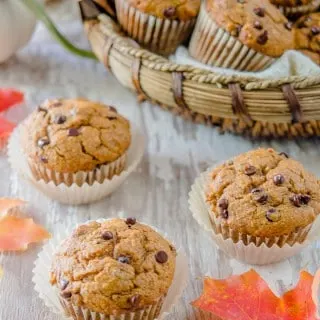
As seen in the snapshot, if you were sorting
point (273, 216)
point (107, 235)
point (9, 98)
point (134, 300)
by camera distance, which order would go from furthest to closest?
point (9, 98)
point (273, 216)
point (107, 235)
point (134, 300)

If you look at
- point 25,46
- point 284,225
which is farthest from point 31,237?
point 25,46

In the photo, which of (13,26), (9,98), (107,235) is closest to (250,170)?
(107,235)

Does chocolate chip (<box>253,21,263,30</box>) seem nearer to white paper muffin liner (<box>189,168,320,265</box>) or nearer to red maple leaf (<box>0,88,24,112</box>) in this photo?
white paper muffin liner (<box>189,168,320,265</box>)

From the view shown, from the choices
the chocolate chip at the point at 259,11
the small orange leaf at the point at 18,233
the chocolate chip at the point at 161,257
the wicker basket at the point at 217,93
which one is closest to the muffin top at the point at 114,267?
the chocolate chip at the point at 161,257

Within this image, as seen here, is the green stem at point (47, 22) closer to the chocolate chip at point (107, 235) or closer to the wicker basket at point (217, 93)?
the wicker basket at point (217, 93)

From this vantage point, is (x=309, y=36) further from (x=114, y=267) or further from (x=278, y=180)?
(x=114, y=267)
